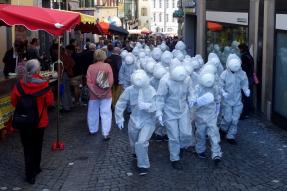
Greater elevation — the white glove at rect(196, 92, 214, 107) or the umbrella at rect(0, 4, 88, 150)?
the umbrella at rect(0, 4, 88, 150)

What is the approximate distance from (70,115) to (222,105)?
4.59 m

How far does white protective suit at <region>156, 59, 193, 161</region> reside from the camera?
796 centimetres

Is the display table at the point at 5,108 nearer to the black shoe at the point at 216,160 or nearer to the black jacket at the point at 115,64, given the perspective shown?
the black jacket at the point at 115,64

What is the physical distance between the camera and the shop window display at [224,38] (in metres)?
14.7

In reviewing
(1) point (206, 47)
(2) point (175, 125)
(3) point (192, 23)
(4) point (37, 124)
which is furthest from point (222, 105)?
(3) point (192, 23)

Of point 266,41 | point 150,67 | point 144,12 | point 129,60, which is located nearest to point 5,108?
point 150,67

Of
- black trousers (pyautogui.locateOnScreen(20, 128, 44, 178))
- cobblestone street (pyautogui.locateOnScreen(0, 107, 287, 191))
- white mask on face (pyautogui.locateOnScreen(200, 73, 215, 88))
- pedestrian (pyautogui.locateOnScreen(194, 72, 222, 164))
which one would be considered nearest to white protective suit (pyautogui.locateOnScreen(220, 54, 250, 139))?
cobblestone street (pyautogui.locateOnScreen(0, 107, 287, 191))

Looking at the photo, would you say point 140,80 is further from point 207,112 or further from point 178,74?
point 207,112

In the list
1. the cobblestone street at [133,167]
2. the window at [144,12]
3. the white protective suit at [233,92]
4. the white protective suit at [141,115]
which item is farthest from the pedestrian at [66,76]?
the window at [144,12]

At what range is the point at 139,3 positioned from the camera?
281 feet

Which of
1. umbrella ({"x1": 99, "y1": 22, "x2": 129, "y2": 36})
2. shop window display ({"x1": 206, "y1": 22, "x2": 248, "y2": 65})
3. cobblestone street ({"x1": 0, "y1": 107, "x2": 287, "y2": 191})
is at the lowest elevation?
cobblestone street ({"x1": 0, "y1": 107, "x2": 287, "y2": 191})

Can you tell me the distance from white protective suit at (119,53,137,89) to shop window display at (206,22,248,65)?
10.7 feet

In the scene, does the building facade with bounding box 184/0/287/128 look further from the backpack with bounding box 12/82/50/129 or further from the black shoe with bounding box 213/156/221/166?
the backpack with bounding box 12/82/50/129

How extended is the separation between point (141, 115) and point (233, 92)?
7.27 ft
